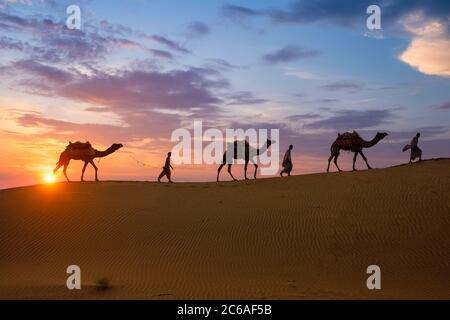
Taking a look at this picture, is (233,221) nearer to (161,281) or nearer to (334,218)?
(334,218)

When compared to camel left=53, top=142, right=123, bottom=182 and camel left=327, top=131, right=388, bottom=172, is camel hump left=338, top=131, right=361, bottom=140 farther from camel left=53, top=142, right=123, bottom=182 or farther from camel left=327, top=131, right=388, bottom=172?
camel left=53, top=142, right=123, bottom=182

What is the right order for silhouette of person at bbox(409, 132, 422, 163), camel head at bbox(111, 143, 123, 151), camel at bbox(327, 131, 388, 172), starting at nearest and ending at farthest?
1. silhouette of person at bbox(409, 132, 422, 163)
2. camel at bbox(327, 131, 388, 172)
3. camel head at bbox(111, 143, 123, 151)

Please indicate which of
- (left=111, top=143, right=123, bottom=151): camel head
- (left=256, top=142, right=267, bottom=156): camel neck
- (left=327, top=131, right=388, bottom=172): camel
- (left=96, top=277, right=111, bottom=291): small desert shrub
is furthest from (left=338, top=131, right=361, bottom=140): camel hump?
(left=96, top=277, right=111, bottom=291): small desert shrub

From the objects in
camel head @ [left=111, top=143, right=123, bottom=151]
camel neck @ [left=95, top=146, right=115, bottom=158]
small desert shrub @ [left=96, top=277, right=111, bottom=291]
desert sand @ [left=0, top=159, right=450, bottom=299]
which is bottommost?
small desert shrub @ [left=96, top=277, right=111, bottom=291]

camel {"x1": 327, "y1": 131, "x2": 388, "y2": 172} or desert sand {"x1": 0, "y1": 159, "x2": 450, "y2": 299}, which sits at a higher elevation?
camel {"x1": 327, "y1": 131, "x2": 388, "y2": 172}


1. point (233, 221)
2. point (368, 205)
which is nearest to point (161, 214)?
point (233, 221)

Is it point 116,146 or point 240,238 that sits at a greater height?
point 116,146

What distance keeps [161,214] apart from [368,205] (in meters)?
7.08

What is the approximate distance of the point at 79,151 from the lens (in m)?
24.5

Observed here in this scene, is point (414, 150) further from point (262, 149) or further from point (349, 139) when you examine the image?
point (262, 149)

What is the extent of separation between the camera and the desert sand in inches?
452

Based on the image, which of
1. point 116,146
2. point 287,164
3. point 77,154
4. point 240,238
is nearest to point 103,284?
point 240,238

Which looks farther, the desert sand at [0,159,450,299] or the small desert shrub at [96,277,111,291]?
the desert sand at [0,159,450,299]

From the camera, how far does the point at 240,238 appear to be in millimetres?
15625
